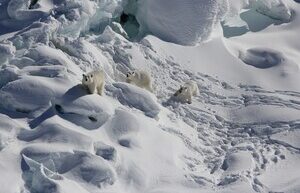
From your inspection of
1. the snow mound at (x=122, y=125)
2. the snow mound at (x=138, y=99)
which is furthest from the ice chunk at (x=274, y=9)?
the snow mound at (x=122, y=125)

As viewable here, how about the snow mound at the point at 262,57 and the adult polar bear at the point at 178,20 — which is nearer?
the adult polar bear at the point at 178,20

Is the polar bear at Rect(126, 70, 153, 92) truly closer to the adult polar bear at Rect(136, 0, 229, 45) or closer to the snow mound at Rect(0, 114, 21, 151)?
the adult polar bear at Rect(136, 0, 229, 45)

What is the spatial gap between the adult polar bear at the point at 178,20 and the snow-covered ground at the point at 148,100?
0.02 meters

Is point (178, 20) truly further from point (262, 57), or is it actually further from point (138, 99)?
point (138, 99)

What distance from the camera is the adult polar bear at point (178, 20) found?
11484 millimetres

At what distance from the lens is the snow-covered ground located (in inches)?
331

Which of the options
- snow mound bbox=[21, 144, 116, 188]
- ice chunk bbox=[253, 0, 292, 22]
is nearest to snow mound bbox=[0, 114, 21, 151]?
snow mound bbox=[21, 144, 116, 188]

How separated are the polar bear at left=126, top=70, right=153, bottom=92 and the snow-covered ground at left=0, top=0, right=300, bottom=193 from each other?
23cm

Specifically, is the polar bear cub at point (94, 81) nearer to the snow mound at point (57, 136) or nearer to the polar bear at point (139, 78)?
the polar bear at point (139, 78)

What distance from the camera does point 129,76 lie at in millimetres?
9992

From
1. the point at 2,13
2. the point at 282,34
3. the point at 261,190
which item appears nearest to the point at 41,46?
the point at 2,13

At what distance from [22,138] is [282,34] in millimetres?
5890

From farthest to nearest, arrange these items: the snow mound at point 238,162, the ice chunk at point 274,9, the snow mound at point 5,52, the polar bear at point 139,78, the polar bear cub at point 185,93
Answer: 1. the ice chunk at point 274,9
2. the polar bear cub at point 185,93
3. the polar bear at point 139,78
4. the snow mound at point 5,52
5. the snow mound at point 238,162

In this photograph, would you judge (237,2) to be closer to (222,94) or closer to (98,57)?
(222,94)
